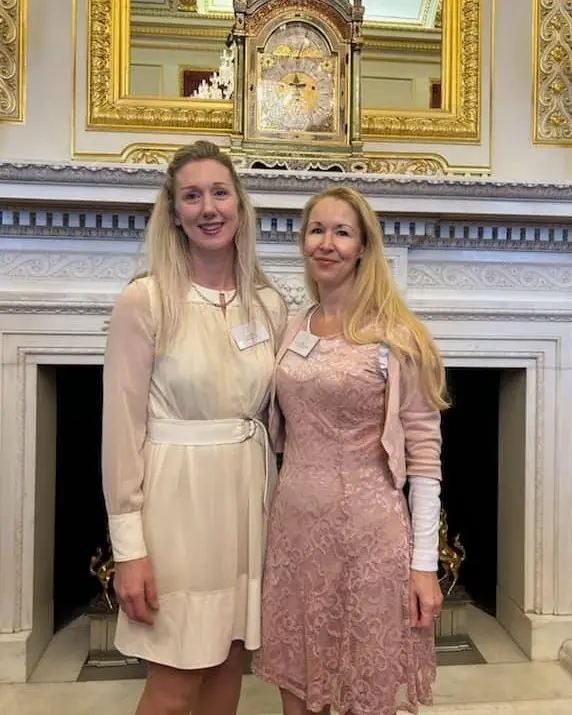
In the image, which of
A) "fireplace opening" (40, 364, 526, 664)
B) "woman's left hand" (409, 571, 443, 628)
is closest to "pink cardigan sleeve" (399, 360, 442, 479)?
"woman's left hand" (409, 571, 443, 628)

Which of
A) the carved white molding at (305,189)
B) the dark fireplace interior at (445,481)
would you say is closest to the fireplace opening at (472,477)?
the dark fireplace interior at (445,481)

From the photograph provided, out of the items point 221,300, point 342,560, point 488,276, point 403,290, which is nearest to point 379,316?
point 221,300

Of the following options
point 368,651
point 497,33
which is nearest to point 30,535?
point 368,651

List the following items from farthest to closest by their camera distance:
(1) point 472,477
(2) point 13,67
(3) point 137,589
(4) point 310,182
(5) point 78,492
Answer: (1) point 472,477 → (5) point 78,492 → (2) point 13,67 → (4) point 310,182 → (3) point 137,589

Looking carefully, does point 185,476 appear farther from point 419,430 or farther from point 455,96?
point 455,96

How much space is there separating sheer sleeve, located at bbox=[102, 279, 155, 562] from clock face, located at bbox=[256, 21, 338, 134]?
3.78ft

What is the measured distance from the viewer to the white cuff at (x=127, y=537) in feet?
3.80

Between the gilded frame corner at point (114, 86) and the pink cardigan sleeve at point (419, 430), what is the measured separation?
1379 millimetres

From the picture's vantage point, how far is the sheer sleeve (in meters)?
1.16

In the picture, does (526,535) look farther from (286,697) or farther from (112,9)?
(112,9)

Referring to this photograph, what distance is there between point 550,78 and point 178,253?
1599 mm

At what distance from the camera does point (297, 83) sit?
214cm

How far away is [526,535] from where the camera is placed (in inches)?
89.4

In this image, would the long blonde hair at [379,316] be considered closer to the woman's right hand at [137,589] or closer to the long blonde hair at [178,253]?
the long blonde hair at [178,253]
